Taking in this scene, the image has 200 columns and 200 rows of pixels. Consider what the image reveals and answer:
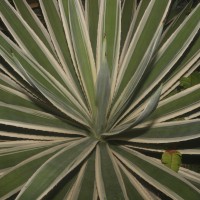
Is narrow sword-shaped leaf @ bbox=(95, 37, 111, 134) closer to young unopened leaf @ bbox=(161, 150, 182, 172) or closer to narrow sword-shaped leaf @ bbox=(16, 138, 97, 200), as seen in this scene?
narrow sword-shaped leaf @ bbox=(16, 138, 97, 200)

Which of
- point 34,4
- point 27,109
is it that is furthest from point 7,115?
point 34,4

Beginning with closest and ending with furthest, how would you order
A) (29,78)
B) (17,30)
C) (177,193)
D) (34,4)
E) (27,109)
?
(29,78) < (177,193) < (27,109) < (17,30) < (34,4)

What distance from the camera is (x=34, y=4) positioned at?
2006 millimetres

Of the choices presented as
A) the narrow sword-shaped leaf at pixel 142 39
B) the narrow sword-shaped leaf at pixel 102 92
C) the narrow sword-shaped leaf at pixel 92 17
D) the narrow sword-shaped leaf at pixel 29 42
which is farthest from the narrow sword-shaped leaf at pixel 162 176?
the narrow sword-shaped leaf at pixel 92 17

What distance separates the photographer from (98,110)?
1.14 m

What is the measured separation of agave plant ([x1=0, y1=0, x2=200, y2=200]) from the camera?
1.13 meters

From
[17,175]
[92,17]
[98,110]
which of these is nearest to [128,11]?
[92,17]

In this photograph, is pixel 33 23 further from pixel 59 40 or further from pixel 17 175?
pixel 17 175

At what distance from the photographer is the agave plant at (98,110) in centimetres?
113

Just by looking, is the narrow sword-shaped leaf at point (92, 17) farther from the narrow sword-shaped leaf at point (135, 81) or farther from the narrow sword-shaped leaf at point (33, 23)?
the narrow sword-shaped leaf at point (135, 81)

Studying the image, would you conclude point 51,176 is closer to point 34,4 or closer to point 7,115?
point 7,115

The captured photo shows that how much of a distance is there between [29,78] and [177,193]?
0.60 m

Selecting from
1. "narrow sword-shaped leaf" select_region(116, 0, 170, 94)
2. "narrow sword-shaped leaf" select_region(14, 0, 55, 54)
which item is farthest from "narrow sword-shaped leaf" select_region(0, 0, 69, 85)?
"narrow sword-shaped leaf" select_region(116, 0, 170, 94)

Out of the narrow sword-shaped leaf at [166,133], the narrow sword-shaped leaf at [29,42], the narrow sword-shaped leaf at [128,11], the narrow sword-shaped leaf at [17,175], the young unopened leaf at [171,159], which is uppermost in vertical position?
the narrow sword-shaped leaf at [128,11]
